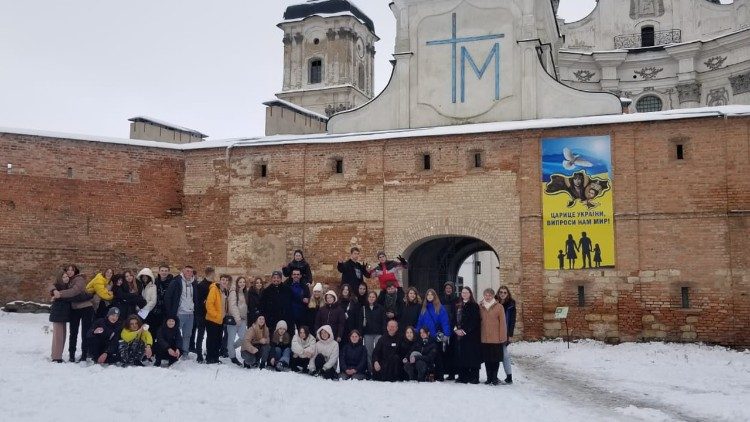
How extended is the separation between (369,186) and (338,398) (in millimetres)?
10018

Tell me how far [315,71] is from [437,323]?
35.1 meters

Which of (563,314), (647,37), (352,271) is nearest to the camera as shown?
(352,271)

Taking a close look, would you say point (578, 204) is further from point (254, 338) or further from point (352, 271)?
point (254, 338)

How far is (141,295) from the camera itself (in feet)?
39.5

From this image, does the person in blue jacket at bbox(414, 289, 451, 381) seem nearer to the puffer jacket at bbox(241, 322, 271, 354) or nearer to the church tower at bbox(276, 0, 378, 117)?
the puffer jacket at bbox(241, 322, 271, 354)

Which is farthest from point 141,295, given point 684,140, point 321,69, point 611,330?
point 321,69

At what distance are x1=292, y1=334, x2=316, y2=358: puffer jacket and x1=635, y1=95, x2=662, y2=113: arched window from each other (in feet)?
90.6

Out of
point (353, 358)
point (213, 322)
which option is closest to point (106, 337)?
point (213, 322)

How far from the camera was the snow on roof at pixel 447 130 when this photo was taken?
17.1 metres

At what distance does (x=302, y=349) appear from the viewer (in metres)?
11.8

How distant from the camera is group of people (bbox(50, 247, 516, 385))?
37.6 ft

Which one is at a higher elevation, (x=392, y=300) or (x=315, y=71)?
(x=315, y=71)

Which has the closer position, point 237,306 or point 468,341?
point 468,341

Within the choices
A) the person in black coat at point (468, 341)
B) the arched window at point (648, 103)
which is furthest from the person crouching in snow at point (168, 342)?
the arched window at point (648, 103)
